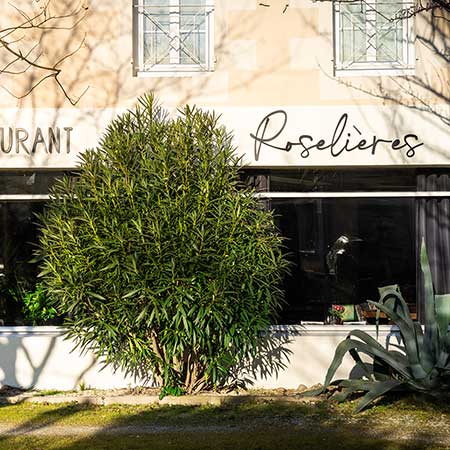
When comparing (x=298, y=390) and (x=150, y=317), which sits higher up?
(x=150, y=317)

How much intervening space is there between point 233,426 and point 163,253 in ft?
6.82

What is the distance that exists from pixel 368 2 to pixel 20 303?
5862 millimetres

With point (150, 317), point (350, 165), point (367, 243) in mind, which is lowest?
point (150, 317)

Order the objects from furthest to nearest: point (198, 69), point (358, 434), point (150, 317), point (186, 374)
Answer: point (198, 69) < point (186, 374) < point (150, 317) < point (358, 434)

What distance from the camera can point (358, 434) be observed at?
9.66 m

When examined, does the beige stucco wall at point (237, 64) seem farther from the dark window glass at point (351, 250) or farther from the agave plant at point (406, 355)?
the agave plant at point (406, 355)

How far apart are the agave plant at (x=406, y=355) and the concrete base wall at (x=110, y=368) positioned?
2.87 feet

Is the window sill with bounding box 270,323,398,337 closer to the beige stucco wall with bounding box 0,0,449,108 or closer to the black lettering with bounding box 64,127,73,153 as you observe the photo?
the beige stucco wall with bounding box 0,0,449,108

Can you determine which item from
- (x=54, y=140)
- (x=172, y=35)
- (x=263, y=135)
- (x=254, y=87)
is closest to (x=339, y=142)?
(x=263, y=135)

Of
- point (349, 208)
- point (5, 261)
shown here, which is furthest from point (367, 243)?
point (5, 261)

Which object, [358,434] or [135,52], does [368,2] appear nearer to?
[135,52]

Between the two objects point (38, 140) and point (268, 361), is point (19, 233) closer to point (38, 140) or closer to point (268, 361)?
point (38, 140)

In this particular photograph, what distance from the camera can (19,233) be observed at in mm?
12422

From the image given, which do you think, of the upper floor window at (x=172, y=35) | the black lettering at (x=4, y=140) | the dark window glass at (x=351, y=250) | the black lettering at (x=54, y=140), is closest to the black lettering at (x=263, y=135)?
the dark window glass at (x=351, y=250)
